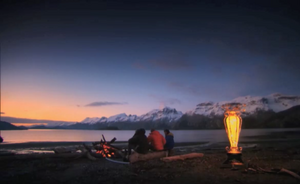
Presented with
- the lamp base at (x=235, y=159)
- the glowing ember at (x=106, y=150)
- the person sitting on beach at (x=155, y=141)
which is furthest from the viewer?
the glowing ember at (x=106, y=150)

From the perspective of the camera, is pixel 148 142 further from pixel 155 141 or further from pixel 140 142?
pixel 140 142

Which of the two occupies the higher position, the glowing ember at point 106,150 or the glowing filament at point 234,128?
the glowing filament at point 234,128

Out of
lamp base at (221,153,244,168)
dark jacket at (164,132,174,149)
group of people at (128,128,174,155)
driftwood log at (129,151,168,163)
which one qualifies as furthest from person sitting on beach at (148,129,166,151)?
lamp base at (221,153,244,168)

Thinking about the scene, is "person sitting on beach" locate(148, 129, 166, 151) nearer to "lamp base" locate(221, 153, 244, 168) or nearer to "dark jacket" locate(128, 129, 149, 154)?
"dark jacket" locate(128, 129, 149, 154)

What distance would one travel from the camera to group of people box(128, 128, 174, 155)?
1377cm

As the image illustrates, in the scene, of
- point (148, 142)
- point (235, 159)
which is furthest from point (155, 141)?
point (235, 159)

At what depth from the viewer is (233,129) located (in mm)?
12156

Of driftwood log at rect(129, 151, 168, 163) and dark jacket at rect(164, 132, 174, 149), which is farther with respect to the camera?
dark jacket at rect(164, 132, 174, 149)

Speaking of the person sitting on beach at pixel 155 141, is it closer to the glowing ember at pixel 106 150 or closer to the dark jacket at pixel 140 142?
the dark jacket at pixel 140 142

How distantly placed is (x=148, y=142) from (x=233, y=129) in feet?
17.5

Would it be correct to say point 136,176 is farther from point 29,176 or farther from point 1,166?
point 1,166

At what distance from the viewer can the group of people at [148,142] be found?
13.8 metres

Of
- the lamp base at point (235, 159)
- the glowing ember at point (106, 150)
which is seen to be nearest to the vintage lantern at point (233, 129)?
the lamp base at point (235, 159)

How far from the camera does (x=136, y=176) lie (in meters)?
10.2
